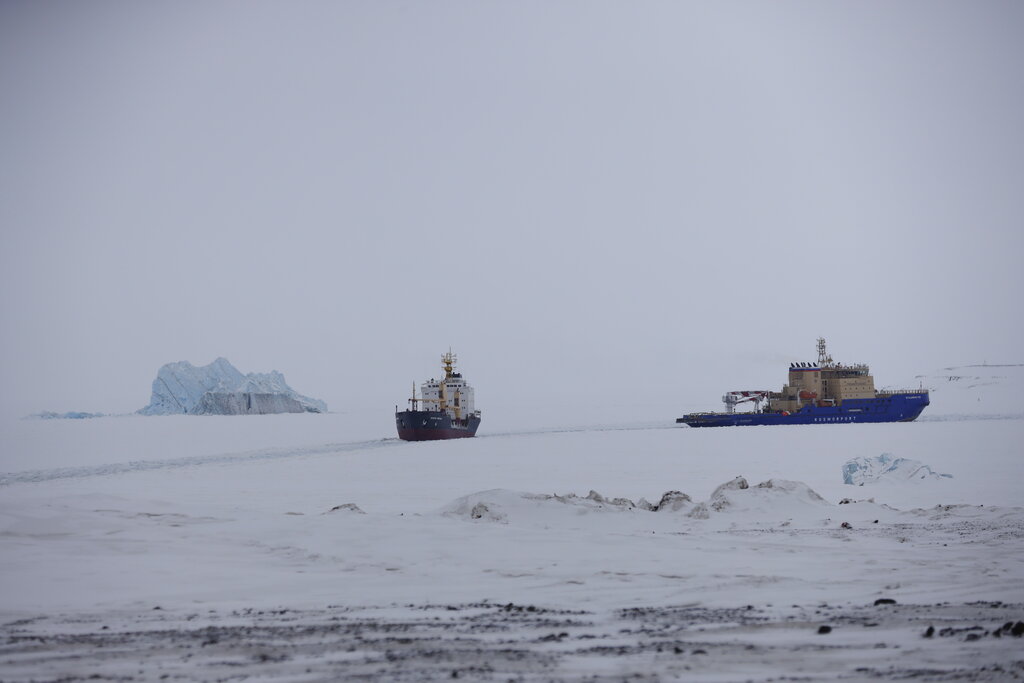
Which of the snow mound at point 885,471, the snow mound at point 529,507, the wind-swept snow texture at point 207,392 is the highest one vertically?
the wind-swept snow texture at point 207,392

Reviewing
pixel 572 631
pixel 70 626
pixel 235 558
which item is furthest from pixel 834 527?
pixel 70 626

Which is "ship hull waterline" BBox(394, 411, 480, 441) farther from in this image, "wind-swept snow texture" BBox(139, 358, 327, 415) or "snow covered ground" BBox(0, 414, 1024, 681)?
"wind-swept snow texture" BBox(139, 358, 327, 415)

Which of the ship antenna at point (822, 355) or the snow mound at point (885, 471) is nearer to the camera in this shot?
the snow mound at point (885, 471)

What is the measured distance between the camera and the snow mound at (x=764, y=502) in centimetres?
1802

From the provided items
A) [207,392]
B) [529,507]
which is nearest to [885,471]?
[529,507]

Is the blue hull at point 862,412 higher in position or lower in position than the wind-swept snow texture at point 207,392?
lower

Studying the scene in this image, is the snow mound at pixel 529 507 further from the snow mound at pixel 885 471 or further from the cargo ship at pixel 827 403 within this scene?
the cargo ship at pixel 827 403

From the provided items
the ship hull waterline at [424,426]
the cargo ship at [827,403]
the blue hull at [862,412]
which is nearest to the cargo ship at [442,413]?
the ship hull waterline at [424,426]

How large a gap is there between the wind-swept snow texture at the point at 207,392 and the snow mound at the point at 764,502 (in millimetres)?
144497

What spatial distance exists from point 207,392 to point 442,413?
97.3 meters

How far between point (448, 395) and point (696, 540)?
60218mm

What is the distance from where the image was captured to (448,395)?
74.3 m

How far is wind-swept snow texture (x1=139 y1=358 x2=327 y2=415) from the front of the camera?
153500mm

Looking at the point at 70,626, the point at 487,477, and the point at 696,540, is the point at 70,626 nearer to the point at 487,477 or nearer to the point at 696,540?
the point at 696,540
